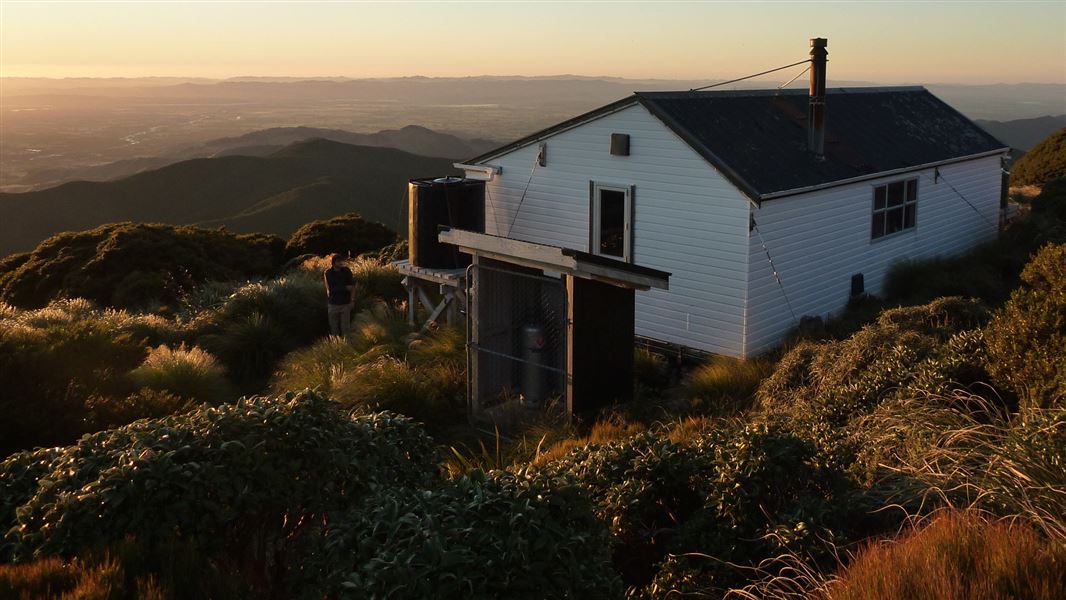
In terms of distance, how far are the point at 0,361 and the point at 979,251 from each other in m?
17.9

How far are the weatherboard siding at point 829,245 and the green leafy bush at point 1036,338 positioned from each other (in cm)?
549

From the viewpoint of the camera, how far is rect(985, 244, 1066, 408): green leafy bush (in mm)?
7871

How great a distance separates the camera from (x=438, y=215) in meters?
16.8

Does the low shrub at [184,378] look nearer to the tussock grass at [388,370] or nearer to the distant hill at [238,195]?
the tussock grass at [388,370]

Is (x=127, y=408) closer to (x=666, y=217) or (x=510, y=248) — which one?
(x=510, y=248)

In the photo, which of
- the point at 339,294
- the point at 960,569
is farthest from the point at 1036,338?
the point at 339,294

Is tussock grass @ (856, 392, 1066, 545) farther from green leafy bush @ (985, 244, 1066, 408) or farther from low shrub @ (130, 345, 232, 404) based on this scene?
low shrub @ (130, 345, 232, 404)

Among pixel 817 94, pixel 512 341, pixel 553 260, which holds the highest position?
pixel 817 94

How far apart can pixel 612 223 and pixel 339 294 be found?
461 cm

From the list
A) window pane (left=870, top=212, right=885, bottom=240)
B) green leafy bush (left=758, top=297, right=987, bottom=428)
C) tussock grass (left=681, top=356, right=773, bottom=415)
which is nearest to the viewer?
green leafy bush (left=758, top=297, right=987, bottom=428)

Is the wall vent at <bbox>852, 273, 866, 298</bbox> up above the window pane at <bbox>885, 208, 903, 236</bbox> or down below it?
below

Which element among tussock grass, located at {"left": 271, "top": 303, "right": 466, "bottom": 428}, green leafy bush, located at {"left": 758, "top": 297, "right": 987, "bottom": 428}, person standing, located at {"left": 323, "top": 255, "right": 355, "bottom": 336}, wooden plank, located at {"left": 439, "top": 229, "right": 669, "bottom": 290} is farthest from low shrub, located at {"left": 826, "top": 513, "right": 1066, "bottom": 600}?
person standing, located at {"left": 323, "top": 255, "right": 355, "bottom": 336}

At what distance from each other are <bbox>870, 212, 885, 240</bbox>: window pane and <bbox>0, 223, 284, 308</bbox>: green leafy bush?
582 inches

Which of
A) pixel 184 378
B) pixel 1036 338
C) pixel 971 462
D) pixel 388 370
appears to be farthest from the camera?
pixel 184 378
